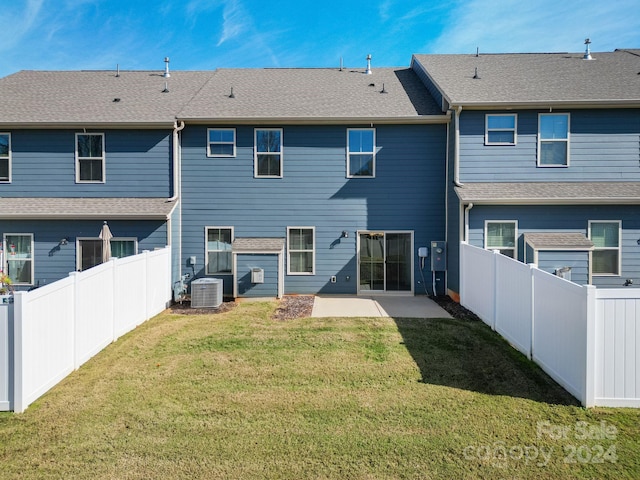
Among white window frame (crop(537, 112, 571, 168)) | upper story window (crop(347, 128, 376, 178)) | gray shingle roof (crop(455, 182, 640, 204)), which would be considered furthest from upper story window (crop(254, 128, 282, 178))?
white window frame (crop(537, 112, 571, 168))

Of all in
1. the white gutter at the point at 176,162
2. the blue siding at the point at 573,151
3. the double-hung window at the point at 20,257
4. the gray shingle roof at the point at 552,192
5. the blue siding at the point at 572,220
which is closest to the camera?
the gray shingle roof at the point at 552,192

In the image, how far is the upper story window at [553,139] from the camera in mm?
9852

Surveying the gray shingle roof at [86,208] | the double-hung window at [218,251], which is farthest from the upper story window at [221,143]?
the double-hung window at [218,251]

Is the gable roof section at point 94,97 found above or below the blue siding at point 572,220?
above

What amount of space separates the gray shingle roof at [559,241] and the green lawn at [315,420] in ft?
14.1

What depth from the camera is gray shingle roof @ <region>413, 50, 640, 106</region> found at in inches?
380

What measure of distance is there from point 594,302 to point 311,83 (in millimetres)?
11103

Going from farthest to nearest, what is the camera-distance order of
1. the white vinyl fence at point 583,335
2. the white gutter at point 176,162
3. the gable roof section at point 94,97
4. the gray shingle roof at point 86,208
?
1. the white gutter at point 176,162
2. the gable roof section at point 94,97
3. the gray shingle roof at point 86,208
4. the white vinyl fence at point 583,335

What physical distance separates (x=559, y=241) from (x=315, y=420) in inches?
328

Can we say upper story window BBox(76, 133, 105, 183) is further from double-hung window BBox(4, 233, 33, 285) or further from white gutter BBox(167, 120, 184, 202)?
double-hung window BBox(4, 233, 33, 285)

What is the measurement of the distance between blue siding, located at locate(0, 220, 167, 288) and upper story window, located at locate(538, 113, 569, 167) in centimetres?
1078

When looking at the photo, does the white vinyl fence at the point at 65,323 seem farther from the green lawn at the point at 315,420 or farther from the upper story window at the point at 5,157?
the upper story window at the point at 5,157

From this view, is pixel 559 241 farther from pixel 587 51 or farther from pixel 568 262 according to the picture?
pixel 587 51

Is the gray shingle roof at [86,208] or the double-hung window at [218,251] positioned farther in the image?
the double-hung window at [218,251]
